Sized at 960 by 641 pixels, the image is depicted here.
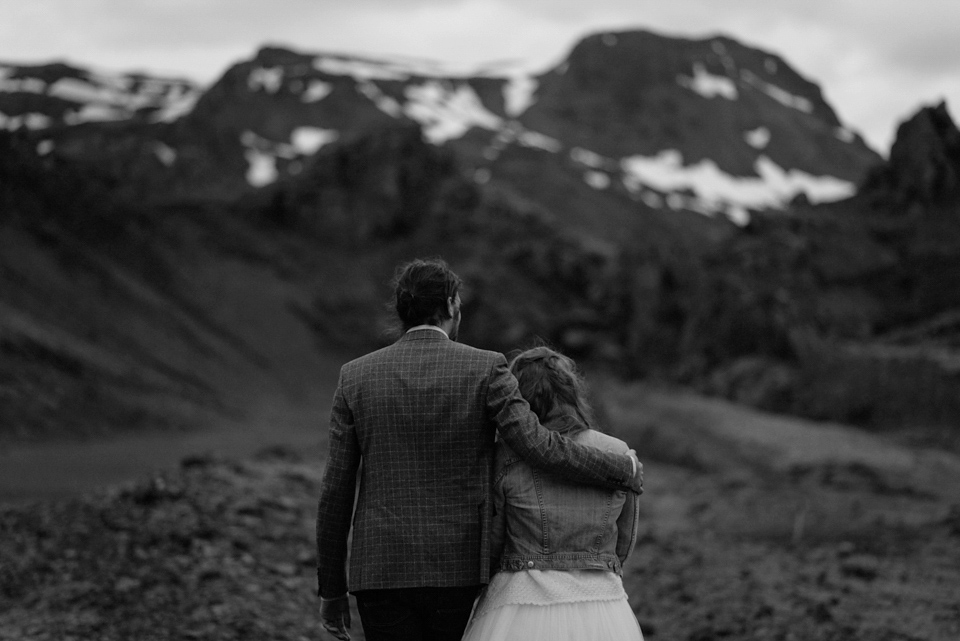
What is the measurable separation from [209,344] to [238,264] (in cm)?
1217

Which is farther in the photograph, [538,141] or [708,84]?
[708,84]

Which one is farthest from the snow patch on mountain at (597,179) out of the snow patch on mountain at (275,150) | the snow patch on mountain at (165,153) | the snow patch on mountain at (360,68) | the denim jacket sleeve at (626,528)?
the denim jacket sleeve at (626,528)

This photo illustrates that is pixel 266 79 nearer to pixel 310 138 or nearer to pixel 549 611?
pixel 310 138

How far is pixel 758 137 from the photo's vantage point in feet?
356

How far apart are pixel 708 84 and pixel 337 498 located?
115534mm

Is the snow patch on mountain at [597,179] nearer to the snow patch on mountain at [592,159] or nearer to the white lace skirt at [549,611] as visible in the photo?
the snow patch on mountain at [592,159]

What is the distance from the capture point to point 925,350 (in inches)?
1276

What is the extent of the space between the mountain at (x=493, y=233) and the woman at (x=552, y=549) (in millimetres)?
26237

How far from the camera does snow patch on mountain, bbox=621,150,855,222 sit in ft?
307

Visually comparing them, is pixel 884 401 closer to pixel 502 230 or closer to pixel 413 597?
pixel 413 597

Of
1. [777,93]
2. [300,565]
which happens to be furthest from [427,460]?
[777,93]

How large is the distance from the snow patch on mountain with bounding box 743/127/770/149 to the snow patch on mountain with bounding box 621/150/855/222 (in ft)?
7.38

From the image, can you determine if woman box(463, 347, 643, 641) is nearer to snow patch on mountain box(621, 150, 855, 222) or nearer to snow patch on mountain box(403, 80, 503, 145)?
snow patch on mountain box(621, 150, 855, 222)

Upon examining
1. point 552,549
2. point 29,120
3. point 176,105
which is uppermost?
point 176,105
